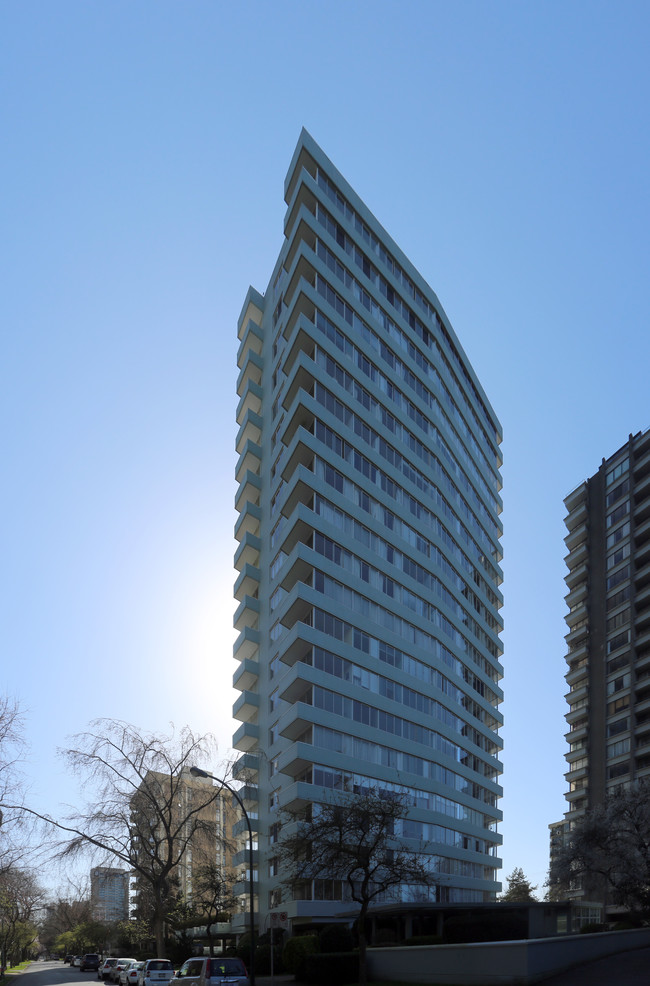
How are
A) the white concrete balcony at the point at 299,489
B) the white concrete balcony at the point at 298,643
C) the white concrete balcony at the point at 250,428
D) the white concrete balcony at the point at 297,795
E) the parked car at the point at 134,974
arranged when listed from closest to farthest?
the parked car at the point at 134,974 → the white concrete balcony at the point at 297,795 → the white concrete balcony at the point at 298,643 → the white concrete balcony at the point at 299,489 → the white concrete balcony at the point at 250,428

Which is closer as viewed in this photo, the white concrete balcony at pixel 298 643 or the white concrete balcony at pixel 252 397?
the white concrete balcony at pixel 298 643

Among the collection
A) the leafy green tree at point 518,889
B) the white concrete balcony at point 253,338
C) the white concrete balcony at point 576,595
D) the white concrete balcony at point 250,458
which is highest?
the white concrete balcony at point 253,338

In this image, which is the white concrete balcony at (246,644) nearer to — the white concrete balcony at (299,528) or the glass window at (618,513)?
the white concrete balcony at (299,528)

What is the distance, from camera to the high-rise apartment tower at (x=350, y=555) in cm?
5797

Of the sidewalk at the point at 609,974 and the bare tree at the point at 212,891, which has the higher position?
the sidewalk at the point at 609,974

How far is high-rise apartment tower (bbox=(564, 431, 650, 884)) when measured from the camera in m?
96.1

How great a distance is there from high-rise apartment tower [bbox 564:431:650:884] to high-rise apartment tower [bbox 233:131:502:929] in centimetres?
1903

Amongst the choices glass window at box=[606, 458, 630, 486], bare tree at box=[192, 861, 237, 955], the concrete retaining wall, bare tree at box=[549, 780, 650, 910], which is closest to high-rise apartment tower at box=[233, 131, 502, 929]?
bare tree at box=[192, 861, 237, 955]

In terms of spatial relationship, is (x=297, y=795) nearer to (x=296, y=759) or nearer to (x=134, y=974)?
(x=296, y=759)

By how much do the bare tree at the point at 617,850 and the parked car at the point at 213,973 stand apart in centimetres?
3418

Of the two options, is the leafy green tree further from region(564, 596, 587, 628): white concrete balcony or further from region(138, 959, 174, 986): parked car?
region(138, 959, 174, 986): parked car

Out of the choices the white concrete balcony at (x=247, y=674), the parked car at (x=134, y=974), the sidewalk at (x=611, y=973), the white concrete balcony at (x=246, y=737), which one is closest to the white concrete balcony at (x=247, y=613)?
the white concrete balcony at (x=247, y=674)

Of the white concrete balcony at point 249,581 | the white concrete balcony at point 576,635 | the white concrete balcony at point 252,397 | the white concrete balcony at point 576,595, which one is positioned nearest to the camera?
the white concrete balcony at point 249,581

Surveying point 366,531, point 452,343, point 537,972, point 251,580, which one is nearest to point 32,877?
point 251,580
